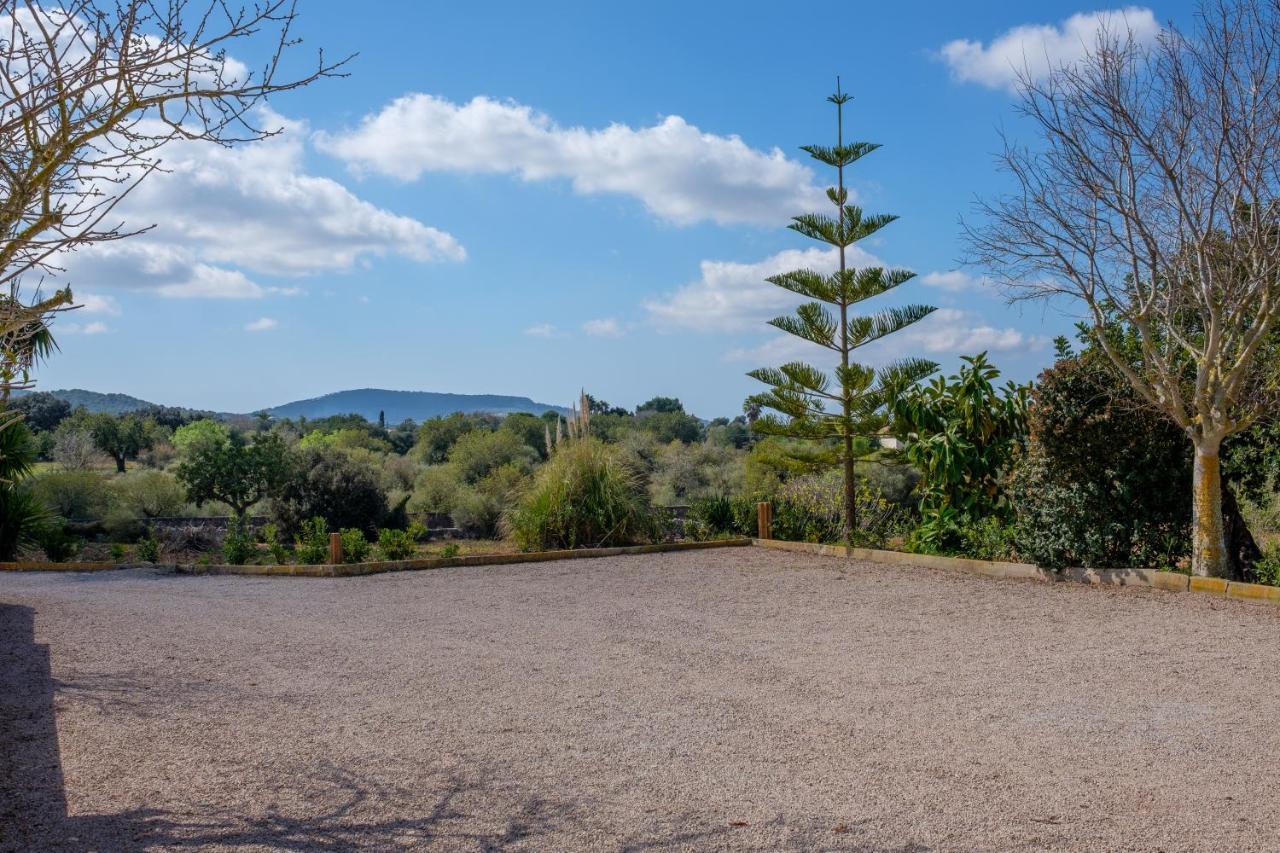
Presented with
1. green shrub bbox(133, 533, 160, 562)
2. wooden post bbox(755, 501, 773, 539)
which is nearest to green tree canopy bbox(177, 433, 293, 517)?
green shrub bbox(133, 533, 160, 562)

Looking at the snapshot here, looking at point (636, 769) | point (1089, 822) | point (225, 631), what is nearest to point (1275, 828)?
point (1089, 822)

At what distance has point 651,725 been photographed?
432 centimetres

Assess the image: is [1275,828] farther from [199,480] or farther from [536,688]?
[199,480]

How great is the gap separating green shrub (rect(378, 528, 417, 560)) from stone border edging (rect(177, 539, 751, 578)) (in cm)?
32

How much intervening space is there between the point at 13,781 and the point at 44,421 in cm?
3453

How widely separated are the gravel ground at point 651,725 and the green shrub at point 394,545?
3.02m

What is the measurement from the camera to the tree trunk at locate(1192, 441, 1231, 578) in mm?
7645

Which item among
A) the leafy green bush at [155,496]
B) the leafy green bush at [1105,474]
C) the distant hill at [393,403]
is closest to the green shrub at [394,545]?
the leafy green bush at [1105,474]

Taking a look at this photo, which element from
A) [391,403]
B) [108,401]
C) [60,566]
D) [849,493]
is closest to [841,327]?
[849,493]

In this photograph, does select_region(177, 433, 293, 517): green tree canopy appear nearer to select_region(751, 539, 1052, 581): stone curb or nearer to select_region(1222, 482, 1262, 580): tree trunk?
select_region(751, 539, 1052, 581): stone curb

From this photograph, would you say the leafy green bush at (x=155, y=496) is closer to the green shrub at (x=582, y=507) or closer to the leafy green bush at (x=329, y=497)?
the leafy green bush at (x=329, y=497)

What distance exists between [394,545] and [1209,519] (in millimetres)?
7655

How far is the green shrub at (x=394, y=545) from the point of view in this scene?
1092cm

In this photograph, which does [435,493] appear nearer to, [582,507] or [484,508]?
[484,508]
